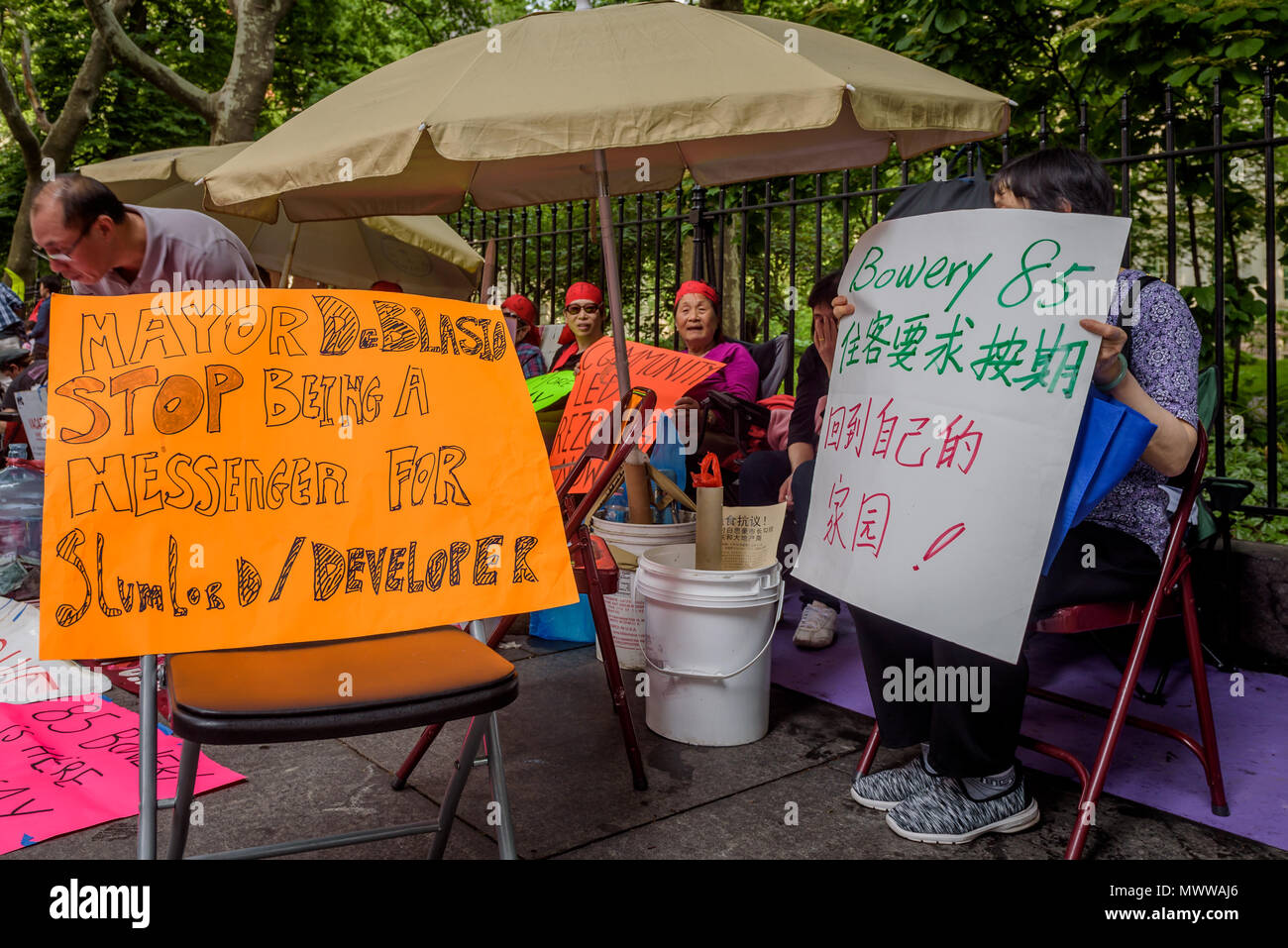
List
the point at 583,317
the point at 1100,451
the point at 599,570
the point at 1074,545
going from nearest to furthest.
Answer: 1. the point at 1100,451
2. the point at 1074,545
3. the point at 599,570
4. the point at 583,317

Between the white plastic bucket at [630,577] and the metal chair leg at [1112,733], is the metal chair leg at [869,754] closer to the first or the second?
the metal chair leg at [1112,733]

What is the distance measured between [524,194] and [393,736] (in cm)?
226

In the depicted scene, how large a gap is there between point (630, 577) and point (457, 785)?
1748 mm

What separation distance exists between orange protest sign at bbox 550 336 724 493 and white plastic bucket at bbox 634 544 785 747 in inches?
17.7

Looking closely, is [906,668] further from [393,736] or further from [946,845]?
[393,736]

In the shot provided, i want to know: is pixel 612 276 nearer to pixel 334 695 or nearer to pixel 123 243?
pixel 123 243

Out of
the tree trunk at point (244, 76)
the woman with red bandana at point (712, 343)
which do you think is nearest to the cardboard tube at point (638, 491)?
the woman with red bandana at point (712, 343)

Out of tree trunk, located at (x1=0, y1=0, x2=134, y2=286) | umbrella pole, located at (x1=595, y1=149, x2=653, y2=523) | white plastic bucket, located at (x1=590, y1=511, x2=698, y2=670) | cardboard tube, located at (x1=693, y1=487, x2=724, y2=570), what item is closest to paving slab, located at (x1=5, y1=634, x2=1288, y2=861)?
white plastic bucket, located at (x1=590, y1=511, x2=698, y2=670)

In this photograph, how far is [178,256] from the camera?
3.34m

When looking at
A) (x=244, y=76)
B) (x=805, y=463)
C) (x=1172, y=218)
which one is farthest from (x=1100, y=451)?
(x=244, y=76)

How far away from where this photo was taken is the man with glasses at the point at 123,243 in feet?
10.3

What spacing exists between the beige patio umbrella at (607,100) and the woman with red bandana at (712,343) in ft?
5.21

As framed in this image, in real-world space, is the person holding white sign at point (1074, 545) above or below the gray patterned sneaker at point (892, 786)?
above
